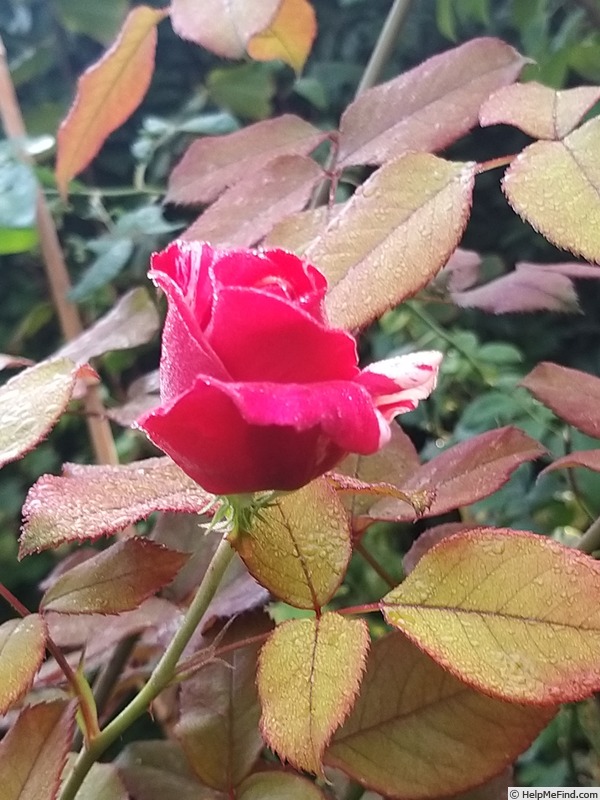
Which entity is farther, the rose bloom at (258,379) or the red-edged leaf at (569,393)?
the red-edged leaf at (569,393)

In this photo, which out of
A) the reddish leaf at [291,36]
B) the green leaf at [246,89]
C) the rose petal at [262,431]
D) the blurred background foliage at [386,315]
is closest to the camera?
the rose petal at [262,431]

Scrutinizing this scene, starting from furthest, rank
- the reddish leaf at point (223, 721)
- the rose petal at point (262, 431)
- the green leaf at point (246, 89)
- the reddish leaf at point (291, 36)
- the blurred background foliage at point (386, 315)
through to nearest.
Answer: the green leaf at point (246, 89)
the blurred background foliage at point (386, 315)
the reddish leaf at point (291, 36)
the reddish leaf at point (223, 721)
the rose petal at point (262, 431)

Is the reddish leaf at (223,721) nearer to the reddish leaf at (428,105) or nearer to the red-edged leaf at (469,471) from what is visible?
the red-edged leaf at (469,471)

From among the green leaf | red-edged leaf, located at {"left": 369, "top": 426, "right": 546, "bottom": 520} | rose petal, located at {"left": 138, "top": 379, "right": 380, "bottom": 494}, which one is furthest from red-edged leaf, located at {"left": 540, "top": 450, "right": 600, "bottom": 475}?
the green leaf

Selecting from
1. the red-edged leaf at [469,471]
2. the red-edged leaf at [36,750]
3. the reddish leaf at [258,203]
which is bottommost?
the red-edged leaf at [36,750]

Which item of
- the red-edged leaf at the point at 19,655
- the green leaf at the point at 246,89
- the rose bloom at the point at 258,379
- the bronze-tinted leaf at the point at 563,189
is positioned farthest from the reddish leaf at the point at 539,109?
the green leaf at the point at 246,89

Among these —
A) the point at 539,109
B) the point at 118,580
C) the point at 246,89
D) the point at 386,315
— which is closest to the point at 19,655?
the point at 118,580

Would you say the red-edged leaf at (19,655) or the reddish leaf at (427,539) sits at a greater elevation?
the red-edged leaf at (19,655)
